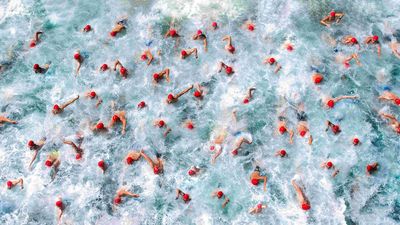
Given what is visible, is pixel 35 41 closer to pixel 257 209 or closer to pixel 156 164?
pixel 156 164

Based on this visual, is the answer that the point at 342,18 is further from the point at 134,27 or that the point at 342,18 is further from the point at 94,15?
the point at 94,15

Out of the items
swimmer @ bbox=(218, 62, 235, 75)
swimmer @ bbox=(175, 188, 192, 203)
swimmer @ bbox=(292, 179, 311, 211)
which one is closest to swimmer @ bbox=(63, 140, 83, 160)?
swimmer @ bbox=(175, 188, 192, 203)

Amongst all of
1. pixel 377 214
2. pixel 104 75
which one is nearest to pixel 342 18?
pixel 377 214

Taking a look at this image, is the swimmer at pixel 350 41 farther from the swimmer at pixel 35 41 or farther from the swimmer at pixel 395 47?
the swimmer at pixel 35 41

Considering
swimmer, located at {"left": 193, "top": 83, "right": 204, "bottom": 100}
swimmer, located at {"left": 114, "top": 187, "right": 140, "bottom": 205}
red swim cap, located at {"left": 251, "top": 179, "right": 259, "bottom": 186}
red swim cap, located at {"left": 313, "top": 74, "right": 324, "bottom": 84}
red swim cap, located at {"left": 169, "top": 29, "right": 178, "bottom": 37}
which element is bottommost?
swimmer, located at {"left": 114, "top": 187, "right": 140, "bottom": 205}

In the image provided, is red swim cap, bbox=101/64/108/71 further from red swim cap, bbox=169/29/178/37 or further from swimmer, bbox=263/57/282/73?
swimmer, bbox=263/57/282/73

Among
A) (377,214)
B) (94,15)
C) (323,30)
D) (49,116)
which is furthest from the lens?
(94,15)

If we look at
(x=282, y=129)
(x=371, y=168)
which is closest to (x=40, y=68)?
(x=282, y=129)
